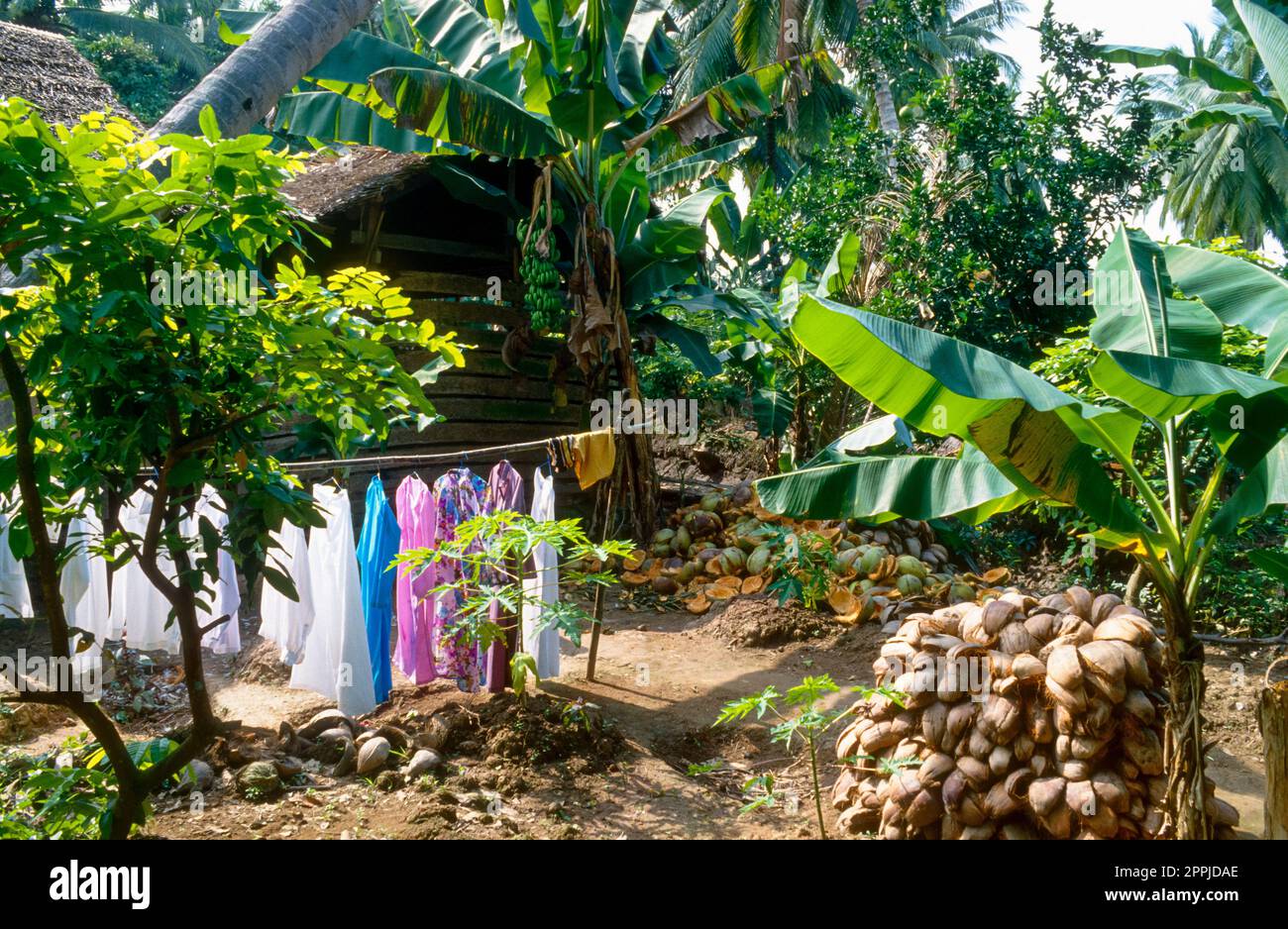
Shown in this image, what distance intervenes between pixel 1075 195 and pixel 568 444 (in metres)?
6.95

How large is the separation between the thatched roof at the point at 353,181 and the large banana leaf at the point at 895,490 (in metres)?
6.41

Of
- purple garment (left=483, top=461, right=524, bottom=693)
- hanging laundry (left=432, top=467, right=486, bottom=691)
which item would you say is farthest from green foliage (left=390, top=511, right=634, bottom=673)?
hanging laundry (left=432, top=467, right=486, bottom=691)

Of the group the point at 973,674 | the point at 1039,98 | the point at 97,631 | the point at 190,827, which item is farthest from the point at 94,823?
the point at 1039,98

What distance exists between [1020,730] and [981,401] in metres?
1.97

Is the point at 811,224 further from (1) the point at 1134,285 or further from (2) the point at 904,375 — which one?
(2) the point at 904,375

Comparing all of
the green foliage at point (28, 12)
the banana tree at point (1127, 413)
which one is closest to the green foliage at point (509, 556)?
the banana tree at point (1127, 413)

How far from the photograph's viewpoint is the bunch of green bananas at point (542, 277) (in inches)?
379

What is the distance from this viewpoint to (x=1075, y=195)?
9.86 meters

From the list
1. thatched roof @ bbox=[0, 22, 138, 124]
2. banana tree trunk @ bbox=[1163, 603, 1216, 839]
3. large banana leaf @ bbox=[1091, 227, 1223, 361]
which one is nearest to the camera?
banana tree trunk @ bbox=[1163, 603, 1216, 839]

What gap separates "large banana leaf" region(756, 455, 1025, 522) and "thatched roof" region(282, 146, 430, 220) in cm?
641

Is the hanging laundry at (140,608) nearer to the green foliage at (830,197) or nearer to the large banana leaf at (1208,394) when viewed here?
the large banana leaf at (1208,394)

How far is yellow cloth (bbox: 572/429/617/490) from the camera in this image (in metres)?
5.72

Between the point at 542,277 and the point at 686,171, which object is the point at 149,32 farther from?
the point at 542,277

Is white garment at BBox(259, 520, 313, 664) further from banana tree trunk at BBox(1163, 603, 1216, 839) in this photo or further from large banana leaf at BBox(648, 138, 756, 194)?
large banana leaf at BBox(648, 138, 756, 194)
